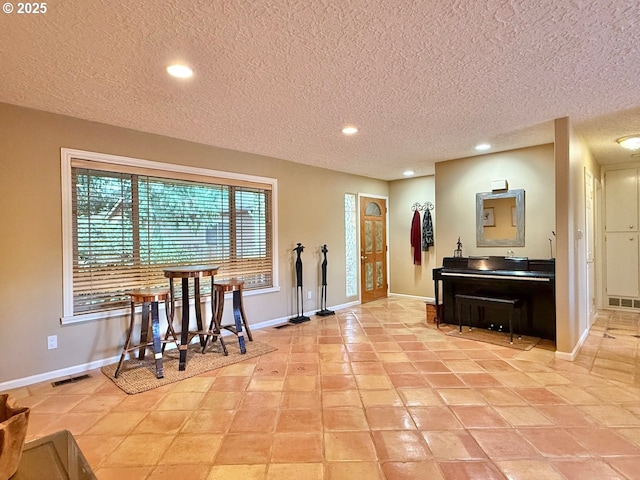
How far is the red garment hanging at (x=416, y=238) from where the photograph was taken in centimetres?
637

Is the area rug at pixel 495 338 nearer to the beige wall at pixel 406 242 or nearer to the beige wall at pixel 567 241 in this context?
the beige wall at pixel 567 241

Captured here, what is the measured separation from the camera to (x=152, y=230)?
3703mm

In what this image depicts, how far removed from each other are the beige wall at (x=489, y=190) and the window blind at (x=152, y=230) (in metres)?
2.72

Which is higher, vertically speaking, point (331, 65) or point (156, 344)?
point (331, 65)


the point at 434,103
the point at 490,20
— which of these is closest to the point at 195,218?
the point at 434,103

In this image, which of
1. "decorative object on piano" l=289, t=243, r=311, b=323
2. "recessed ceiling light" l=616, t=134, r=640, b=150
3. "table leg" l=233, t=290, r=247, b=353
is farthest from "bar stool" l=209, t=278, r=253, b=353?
"recessed ceiling light" l=616, t=134, r=640, b=150

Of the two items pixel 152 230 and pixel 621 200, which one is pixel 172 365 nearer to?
pixel 152 230

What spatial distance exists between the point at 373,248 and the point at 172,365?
4.32 m

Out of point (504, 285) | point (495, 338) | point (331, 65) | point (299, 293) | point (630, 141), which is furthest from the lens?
point (299, 293)

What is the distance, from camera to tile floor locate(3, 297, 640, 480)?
1821 mm

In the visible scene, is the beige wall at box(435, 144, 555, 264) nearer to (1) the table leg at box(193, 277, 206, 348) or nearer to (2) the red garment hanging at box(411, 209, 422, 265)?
(2) the red garment hanging at box(411, 209, 422, 265)

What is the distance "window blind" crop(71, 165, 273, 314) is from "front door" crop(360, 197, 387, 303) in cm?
225

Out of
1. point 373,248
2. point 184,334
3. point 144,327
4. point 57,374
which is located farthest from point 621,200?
point 57,374

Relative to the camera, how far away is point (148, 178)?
368 cm
